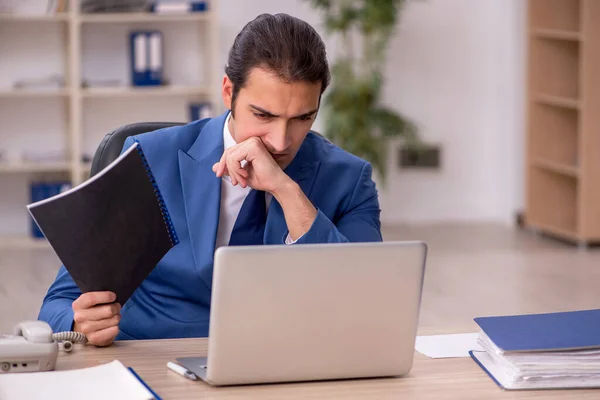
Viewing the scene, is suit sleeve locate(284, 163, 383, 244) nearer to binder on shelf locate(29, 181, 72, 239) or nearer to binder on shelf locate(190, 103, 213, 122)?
binder on shelf locate(190, 103, 213, 122)

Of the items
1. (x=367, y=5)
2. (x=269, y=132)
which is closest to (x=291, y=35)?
(x=269, y=132)

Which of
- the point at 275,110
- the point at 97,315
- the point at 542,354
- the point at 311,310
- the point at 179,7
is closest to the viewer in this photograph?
the point at 311,310

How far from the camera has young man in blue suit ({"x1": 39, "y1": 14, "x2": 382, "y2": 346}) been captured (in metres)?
1.91

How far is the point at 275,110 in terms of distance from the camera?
6.25 ft

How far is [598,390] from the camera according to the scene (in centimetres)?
158

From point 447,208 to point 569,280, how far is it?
185 centimetres

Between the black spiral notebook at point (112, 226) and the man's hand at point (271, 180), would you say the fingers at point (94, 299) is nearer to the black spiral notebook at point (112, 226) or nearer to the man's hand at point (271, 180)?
the black spiral notebook at point (112, 226)

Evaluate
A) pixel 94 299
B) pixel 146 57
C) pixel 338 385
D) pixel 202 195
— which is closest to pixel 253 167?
pixel 202 195

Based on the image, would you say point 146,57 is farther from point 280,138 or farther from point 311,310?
point 311,310

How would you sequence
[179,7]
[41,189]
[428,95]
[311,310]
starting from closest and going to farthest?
[311,310]
[179,7]
[41,189]
[428,95]

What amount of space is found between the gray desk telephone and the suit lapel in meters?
0.43

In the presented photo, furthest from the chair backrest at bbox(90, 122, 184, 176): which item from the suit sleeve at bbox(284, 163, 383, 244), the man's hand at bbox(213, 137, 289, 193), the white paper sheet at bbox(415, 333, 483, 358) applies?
the white paper sheet at bbox(415, 333, 483, 358)

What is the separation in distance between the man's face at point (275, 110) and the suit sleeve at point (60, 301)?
0.42 metres

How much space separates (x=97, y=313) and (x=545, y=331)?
73 centimetres
